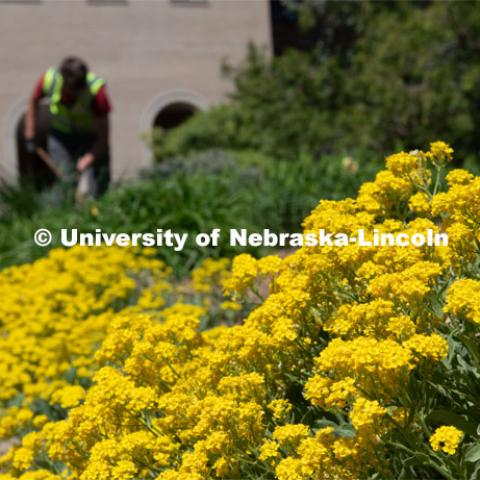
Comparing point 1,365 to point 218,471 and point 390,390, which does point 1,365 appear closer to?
point 218,471

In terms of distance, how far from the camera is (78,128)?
8.27 metres

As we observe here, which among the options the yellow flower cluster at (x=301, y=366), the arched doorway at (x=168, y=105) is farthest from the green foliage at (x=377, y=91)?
the yellow flower cluster at (x=301, y=366)

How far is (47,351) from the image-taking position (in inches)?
167

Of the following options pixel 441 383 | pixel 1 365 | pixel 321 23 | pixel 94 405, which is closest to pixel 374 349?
pixel 441 383

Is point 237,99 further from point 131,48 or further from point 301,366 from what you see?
point 301,366

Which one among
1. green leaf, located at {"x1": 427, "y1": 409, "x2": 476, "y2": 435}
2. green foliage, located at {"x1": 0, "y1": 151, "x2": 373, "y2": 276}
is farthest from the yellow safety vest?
green leaf, located at {"x1": 427, "y1": 409, "x2": 476, "y2": 435}

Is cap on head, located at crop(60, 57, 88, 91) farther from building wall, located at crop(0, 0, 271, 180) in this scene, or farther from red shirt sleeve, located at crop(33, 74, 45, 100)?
building wall, located at crop(0, 0, 271, 180)

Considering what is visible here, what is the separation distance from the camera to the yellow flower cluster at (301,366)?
1.87m

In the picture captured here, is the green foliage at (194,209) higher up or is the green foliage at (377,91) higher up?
the green foliage at (377,91)

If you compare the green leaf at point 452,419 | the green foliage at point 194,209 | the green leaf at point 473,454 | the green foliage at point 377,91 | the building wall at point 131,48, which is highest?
the building wall at point 131,48

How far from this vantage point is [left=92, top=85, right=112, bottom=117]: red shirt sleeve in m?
8.10

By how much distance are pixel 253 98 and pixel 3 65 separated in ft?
18.5

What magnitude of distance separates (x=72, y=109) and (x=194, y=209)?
7.00ft

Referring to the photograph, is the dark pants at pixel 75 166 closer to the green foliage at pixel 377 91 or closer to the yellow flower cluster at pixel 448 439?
the green foliage at pixel 377 91
